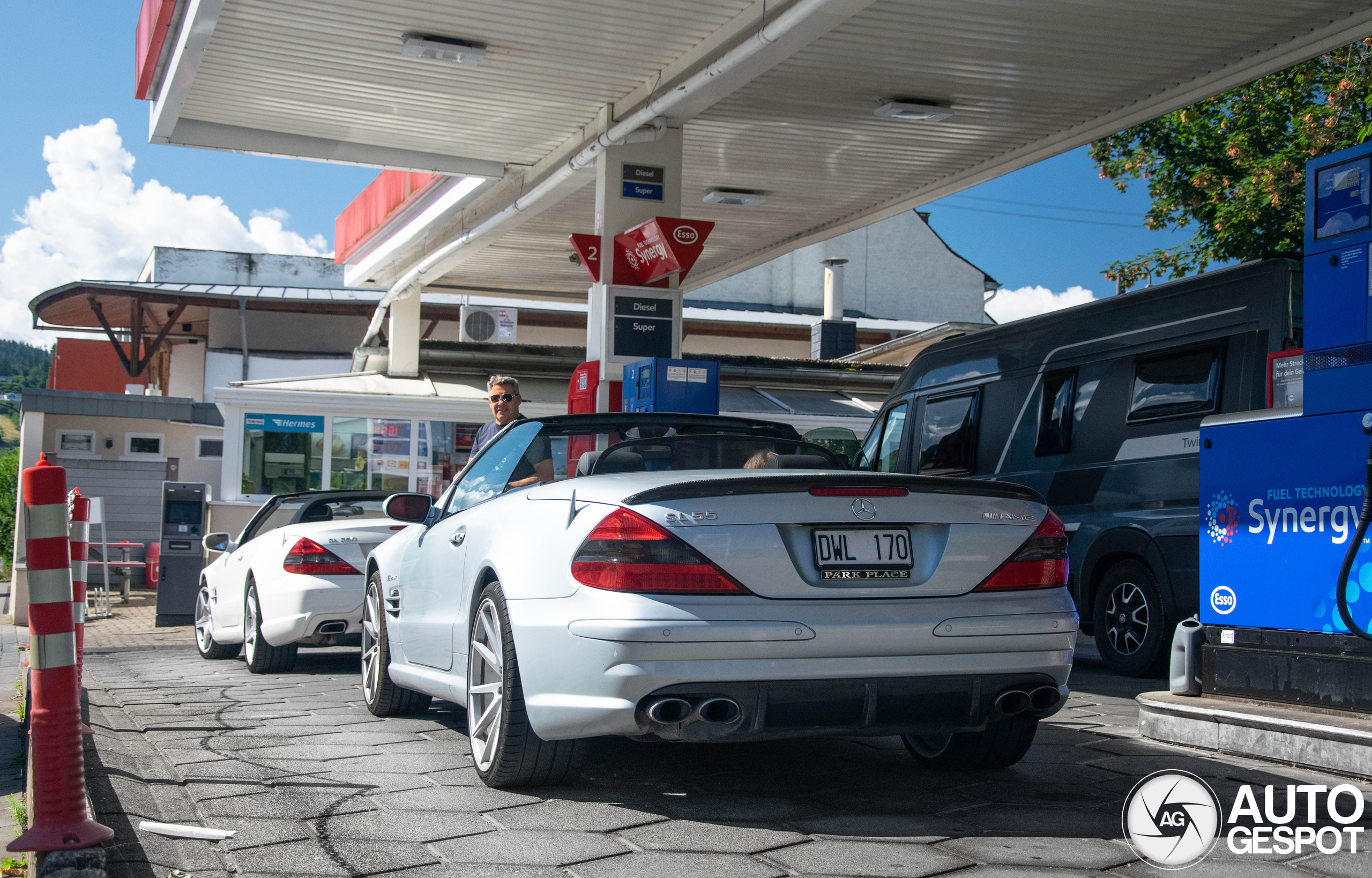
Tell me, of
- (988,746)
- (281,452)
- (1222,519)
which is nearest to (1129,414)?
(1222,519)

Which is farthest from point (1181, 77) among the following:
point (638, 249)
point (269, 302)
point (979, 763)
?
point (269, 302)

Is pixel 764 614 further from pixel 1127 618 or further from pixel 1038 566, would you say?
pixel 1127 618

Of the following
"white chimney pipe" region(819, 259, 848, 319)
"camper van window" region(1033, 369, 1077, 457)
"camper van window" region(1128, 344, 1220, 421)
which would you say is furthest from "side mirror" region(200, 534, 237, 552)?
"white chimney pipe" region(819, 259, 848, 319)

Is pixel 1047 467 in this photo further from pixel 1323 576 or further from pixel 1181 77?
pixel 1323 576

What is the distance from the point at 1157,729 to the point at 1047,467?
4458 millimetres

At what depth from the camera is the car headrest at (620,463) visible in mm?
4719

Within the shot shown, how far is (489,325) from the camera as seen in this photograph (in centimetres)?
2280

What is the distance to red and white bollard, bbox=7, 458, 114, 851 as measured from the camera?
3.27 metres

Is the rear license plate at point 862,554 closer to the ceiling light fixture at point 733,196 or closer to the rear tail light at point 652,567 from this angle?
the rear tail light at point 652,567

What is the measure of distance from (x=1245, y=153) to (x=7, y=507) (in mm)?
20991

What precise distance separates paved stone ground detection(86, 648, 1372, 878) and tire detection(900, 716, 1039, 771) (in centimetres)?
6

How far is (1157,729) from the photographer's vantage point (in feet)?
17.7

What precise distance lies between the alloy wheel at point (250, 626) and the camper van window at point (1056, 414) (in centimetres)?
595

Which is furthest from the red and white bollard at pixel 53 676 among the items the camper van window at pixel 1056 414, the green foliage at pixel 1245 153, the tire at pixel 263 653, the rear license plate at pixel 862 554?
the green foliage at pixel 1245 153
